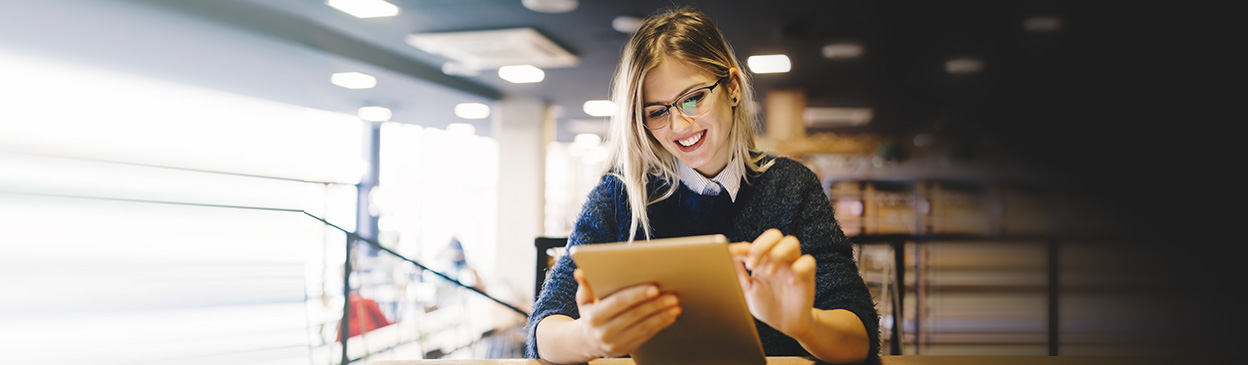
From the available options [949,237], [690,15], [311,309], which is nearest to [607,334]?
[690,15]

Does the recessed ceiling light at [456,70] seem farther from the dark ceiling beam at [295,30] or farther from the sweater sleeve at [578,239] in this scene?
the sweater sleeve at [578,239]

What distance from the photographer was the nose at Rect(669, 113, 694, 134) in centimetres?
100

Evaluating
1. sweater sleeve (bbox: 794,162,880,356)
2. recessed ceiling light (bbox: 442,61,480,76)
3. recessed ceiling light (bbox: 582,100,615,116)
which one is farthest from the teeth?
recessed ceiling light (bbox: 582,100,615,116)

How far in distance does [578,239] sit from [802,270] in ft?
1.60

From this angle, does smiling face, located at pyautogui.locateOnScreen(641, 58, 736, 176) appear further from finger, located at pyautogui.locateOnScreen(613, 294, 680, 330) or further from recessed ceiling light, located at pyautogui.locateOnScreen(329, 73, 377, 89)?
recessed ceiling light, located at pyautogui.locateOnScreen(329, 73, 377, 89)

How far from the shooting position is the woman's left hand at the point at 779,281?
70 centimetres

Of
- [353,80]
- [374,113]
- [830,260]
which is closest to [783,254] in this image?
[830,260]

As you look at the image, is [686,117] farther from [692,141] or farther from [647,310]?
[647,310]

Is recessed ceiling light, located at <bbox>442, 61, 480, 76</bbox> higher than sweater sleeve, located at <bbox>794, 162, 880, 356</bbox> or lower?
higher

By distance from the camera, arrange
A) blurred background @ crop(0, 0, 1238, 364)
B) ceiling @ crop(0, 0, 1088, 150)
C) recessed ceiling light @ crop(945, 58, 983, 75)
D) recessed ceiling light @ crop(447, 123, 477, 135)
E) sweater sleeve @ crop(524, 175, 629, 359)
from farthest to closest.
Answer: recessed ceiling light @ crop(447, 123, 477, 135)
recessed ceiling light @ crop(945, 58, 983, 75)
ceiling @ crop(0, 0, 1088, 150)
blurred background @ crop(0, 0, 1238, 364)
sweater sleeve @ crop(524, 175, 629, 359)

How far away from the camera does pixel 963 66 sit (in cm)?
521

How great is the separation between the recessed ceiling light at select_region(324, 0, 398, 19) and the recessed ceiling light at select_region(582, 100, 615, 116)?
3535 mm

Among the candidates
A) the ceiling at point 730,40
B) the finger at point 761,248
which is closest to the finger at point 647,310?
the finger at point 761,248

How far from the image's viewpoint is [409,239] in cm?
849
